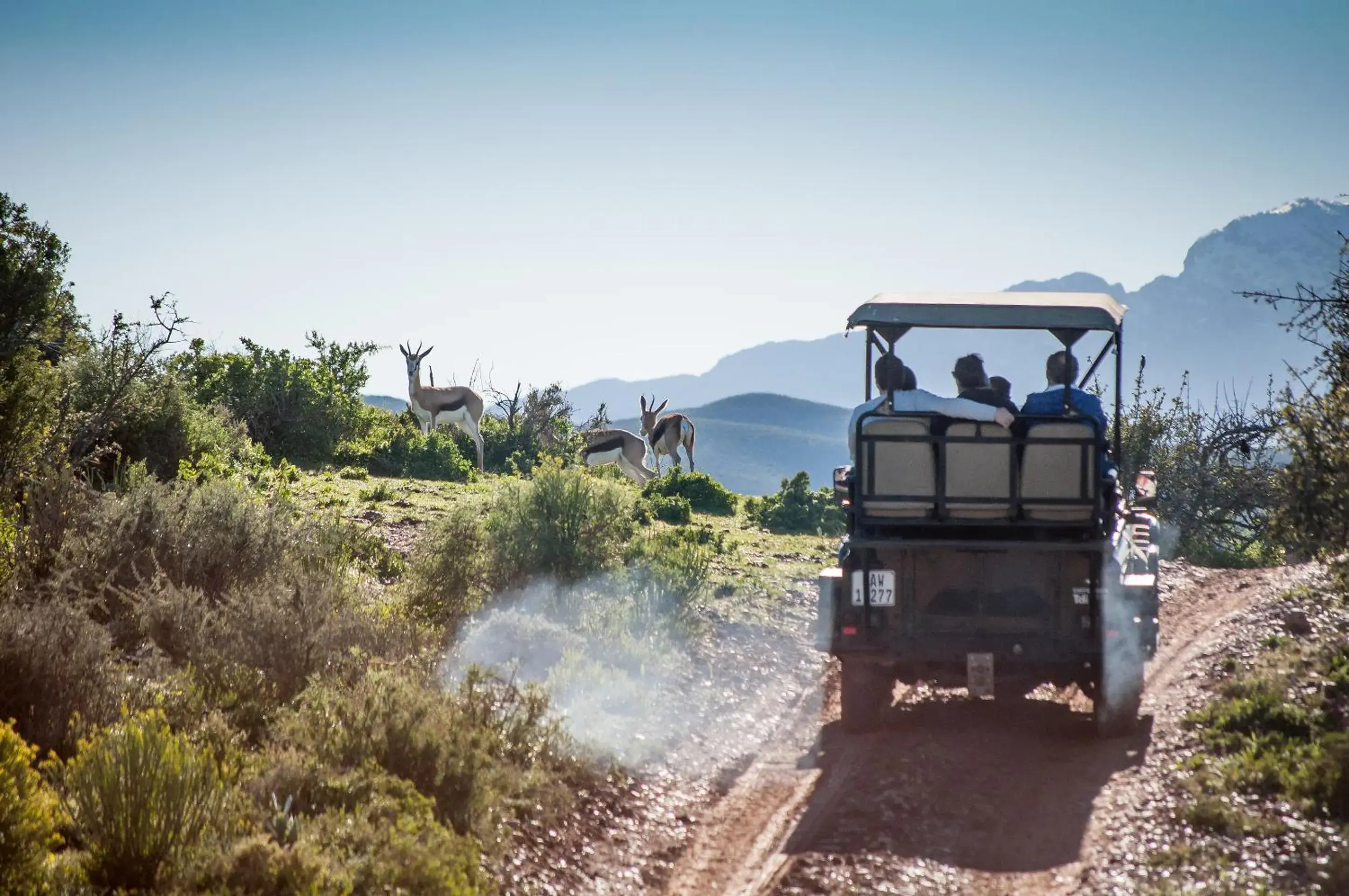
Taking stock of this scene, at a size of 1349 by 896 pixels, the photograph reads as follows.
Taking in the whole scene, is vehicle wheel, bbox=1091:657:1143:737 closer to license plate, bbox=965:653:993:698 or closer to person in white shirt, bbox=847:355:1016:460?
license plate, bbox=965:653:993:698

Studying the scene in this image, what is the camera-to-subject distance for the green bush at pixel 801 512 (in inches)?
720

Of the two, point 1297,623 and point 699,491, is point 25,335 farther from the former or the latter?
point 699,491

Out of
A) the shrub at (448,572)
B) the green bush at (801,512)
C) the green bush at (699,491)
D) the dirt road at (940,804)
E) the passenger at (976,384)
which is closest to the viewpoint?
the dirt road at (940,804)

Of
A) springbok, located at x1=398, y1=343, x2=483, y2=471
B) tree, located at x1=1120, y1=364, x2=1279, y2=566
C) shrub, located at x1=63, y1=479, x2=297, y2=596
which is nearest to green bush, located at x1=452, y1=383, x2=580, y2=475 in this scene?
springbok, located at x1=398, y1=343, x2=483, y2=471

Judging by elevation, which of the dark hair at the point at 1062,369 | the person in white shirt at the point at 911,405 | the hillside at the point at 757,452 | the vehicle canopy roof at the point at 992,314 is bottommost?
the hillside at the point at 757,452

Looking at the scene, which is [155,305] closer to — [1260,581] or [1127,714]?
[1127,714]

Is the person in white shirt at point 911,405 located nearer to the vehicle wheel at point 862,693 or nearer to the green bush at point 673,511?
the vehicle wheel at point 862,693

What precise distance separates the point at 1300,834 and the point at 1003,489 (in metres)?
2.93

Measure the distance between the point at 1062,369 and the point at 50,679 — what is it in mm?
7227

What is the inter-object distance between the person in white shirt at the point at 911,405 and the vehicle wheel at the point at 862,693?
1.54 m

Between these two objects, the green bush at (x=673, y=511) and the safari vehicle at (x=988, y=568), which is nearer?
the safari vehicle at (x=988, y=568)

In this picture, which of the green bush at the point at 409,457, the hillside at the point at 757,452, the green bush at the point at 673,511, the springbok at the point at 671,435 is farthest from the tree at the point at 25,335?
the hillside at the point at 757,452

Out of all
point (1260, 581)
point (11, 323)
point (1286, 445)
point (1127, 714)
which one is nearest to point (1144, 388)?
point (1260, 581)

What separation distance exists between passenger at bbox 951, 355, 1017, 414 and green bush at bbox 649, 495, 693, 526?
828 cm
